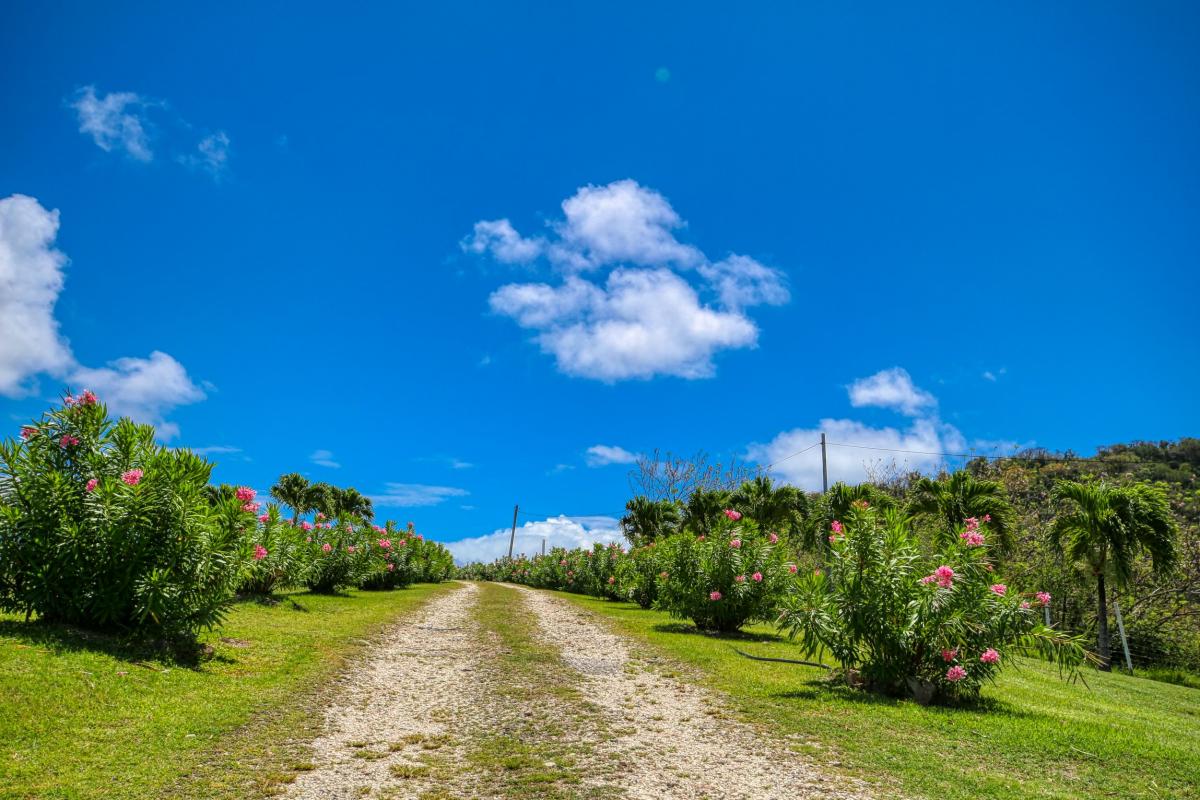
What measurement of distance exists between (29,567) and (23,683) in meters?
2.65

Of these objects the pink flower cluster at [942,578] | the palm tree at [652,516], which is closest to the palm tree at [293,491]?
the palm tree at [652,516]

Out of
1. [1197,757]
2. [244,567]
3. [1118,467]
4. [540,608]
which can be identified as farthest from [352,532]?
[1118,467]

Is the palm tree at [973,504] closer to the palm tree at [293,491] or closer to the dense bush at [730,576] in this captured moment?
the dense bush at [730,576]

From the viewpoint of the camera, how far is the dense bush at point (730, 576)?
1560cm

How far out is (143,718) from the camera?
248 inches

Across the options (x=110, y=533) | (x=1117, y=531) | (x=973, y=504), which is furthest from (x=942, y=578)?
(x=973, y=504)

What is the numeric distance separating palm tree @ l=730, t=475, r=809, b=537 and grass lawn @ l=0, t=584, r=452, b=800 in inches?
1091

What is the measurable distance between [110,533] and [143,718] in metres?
3.06

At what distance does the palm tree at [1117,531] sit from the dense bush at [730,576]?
13.3 meters

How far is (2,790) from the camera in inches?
179

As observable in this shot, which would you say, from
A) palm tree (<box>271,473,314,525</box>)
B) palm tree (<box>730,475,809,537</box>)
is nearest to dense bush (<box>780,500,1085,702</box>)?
palm tree (<box>730,475,809,537</box>)

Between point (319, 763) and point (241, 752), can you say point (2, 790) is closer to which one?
point (241, 752)

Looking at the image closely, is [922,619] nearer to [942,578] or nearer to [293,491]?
[942,578]

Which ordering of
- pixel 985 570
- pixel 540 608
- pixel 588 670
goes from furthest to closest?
pixel 540 608 → pixel 588 670 → pixel 985 570
